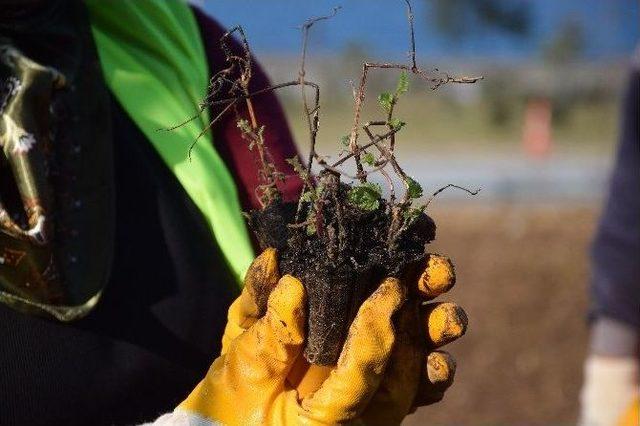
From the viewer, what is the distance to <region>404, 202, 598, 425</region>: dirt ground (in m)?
4.98

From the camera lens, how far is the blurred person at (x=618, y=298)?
113 inches

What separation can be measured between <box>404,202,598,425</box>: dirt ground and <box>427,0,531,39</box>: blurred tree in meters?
6.11

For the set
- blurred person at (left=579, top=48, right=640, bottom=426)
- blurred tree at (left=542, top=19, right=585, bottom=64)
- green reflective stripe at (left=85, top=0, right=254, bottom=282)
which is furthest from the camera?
blurred tree at (left=542, top=19, right=585, bottom=64)

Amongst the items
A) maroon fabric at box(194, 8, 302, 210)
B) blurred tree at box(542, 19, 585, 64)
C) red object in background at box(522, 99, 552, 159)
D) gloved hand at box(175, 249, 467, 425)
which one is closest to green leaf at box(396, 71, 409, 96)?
gloved hand at box(175, 249, 467, 425)

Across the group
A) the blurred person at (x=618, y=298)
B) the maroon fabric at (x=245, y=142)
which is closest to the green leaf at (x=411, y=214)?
the maroon fabric at (x=245, y=142)

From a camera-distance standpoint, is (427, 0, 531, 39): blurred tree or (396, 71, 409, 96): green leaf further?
(427, 0, 531, 39): blurred tree

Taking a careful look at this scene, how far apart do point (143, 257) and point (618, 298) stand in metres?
1.69

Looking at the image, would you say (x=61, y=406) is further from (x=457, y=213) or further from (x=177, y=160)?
(x=457, y=213)

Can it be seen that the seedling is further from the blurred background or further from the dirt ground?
the dirt ground

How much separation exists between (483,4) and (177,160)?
12903 millimetres

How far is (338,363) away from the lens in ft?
4.04

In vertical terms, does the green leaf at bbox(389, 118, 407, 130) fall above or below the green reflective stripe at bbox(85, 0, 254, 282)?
above

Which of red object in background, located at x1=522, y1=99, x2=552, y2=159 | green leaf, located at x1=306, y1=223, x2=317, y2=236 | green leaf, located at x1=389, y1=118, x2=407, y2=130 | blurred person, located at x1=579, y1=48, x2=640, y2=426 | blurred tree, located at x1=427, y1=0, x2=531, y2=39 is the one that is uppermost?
green leaf, located at x1=389, y1=118, x2=407, y2=130

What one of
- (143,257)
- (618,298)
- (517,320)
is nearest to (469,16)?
(517,320)
